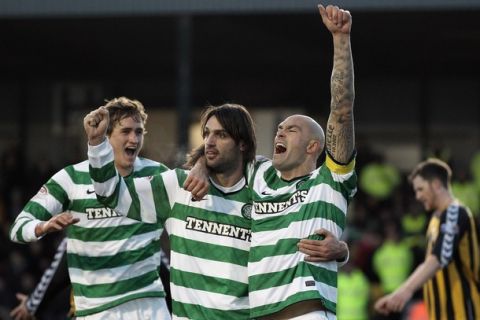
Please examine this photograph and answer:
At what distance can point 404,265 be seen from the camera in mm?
17062

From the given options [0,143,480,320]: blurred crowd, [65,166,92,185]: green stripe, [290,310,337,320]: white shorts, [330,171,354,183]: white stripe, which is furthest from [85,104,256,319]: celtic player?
[0,143,480,320]: blurred crowd

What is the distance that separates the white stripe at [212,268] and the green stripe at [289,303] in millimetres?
258

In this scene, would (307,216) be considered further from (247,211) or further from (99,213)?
(99,213)

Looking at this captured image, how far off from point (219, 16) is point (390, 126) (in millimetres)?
7609

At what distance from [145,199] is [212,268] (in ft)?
1.73

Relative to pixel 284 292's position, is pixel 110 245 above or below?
above

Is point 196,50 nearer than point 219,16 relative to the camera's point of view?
No

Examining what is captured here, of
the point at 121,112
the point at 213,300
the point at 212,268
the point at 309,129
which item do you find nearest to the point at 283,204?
the point at 309,129

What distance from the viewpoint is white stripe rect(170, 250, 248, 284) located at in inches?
259

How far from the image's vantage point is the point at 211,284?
21.7ft

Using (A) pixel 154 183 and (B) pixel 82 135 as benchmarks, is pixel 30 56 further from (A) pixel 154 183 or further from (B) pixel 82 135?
(A) pixel 154 183

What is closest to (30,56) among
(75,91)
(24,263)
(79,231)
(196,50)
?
(75,91)

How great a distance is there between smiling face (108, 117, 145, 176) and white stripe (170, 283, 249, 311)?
1481 mm

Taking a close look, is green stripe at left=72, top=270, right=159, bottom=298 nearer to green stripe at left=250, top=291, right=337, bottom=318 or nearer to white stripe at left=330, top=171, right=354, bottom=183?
green stripe at left=250, top=291, right=337, bottom=318
